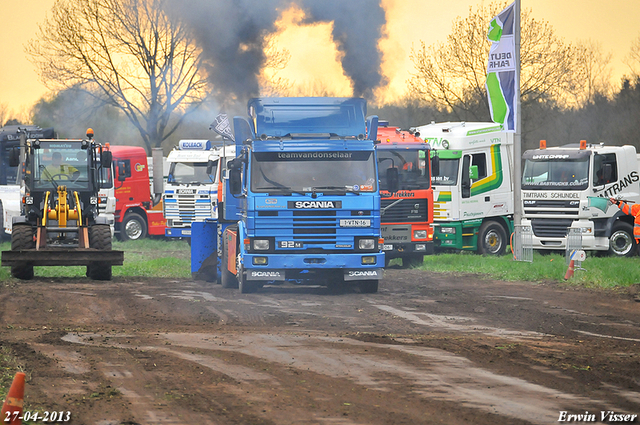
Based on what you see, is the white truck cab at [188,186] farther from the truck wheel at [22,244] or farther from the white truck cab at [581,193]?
the truck wheel at [22,244]

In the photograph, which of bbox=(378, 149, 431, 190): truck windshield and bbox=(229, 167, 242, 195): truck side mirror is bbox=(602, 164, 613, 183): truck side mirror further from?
→ bbox=(229, 167, 242, 195): truck side mirror

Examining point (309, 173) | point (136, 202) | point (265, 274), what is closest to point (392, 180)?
point (309, 173)

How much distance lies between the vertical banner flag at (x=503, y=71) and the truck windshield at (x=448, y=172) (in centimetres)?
189

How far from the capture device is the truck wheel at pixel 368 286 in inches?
618

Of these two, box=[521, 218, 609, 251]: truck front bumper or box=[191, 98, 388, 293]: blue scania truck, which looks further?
box=[521, 218, 609, 251]: truck front bumper

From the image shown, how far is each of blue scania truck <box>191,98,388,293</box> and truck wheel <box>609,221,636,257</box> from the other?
11.5 meters

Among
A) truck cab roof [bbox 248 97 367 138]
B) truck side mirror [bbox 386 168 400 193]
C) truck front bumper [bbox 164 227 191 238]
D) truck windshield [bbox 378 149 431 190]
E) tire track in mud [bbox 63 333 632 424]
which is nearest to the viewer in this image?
tire track in mud [bbox 63 333 632 424]

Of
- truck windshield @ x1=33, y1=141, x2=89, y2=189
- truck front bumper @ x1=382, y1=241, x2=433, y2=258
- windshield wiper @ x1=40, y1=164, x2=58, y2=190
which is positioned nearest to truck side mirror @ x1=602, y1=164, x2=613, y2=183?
truck front bumper @ x1=382, y1=241, x2=433, y2=258

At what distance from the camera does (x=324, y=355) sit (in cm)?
922

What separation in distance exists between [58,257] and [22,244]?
135 cm

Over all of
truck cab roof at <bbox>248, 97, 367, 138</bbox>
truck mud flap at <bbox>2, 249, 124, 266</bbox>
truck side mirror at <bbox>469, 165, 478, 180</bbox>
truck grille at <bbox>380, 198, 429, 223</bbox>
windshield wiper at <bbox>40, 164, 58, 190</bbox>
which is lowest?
truck mud flap at <bbox>2, 249, 124, 266</bbox>

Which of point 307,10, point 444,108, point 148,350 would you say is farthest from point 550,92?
point 148,350

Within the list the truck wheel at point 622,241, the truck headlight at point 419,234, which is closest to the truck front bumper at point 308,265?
the truck headlight at point 419,234

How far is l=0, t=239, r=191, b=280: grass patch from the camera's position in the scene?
1980cm
